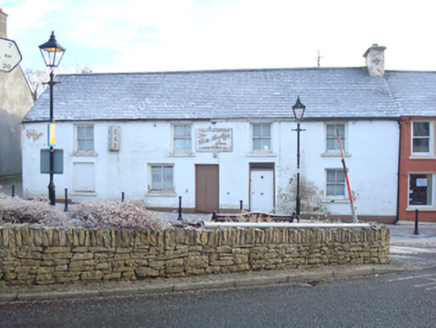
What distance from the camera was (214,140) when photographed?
18969 mm

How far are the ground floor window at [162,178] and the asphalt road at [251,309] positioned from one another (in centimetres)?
1266

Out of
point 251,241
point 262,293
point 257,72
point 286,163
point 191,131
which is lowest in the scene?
point 262,293

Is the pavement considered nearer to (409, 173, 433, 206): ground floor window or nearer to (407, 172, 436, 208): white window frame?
(407, 172, 436, 208): white window frame

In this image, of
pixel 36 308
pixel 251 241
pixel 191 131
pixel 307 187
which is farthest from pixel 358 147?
pixel 36 308

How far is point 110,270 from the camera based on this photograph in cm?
702

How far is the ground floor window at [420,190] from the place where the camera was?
60.8ft

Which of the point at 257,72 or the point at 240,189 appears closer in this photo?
the point at 240,189

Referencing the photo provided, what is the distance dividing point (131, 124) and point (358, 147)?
10.9 m

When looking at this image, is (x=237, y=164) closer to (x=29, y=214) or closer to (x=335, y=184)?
(x=335, y=184)

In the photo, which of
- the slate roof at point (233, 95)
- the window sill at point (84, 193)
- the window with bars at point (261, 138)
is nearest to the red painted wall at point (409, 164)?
the slate roof at point (233, 95)

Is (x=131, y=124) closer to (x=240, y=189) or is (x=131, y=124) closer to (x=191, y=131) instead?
(x=191, y=131)

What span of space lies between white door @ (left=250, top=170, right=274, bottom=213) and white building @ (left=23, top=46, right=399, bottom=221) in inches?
1.9

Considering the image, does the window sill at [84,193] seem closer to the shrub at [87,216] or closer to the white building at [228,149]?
the white building at [228,149]

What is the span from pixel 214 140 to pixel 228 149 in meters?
0.81
